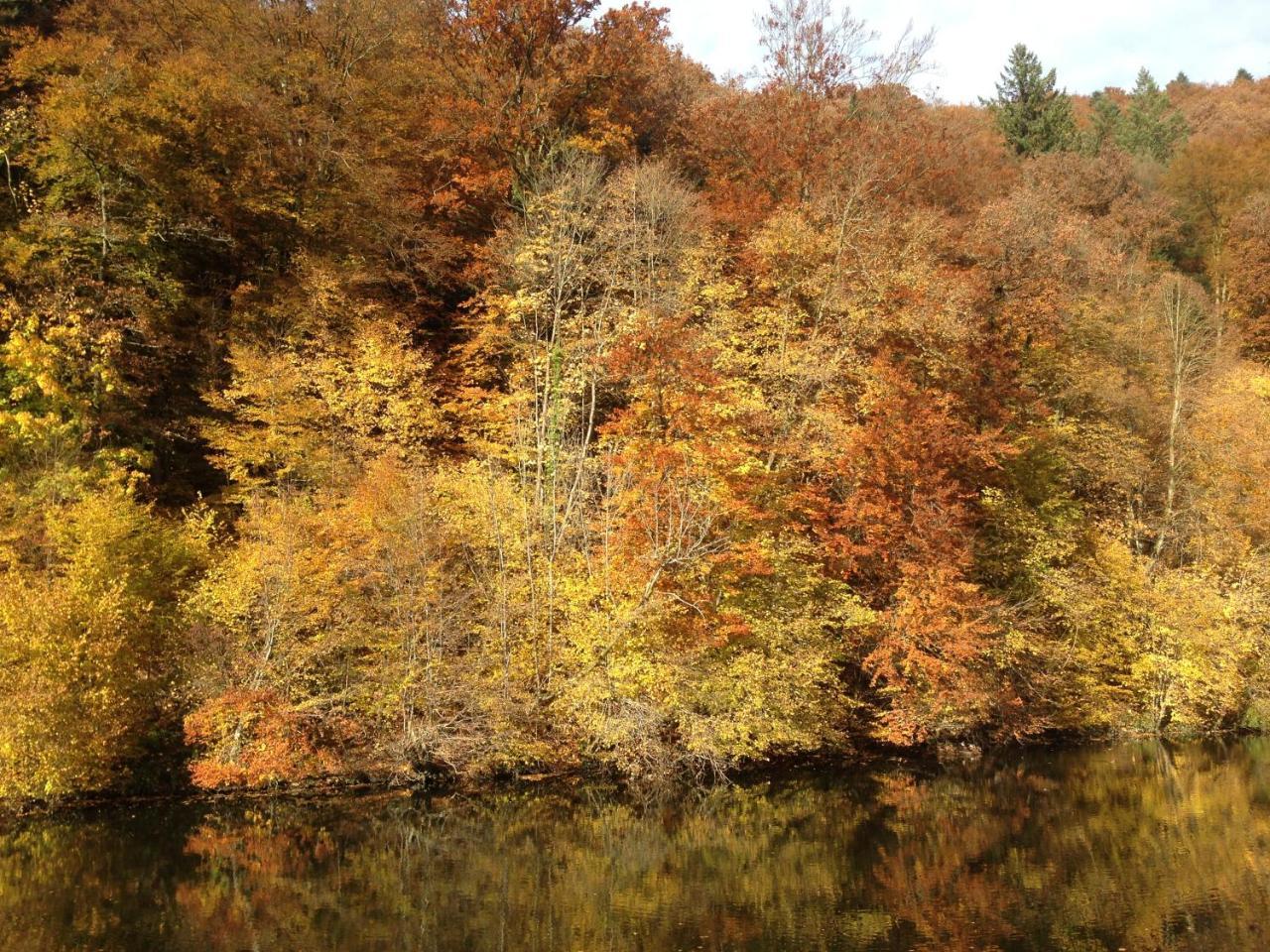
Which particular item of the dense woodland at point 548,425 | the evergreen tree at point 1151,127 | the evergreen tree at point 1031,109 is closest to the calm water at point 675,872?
the dense woodland at point 548,425

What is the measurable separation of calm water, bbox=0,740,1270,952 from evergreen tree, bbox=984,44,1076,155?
36.8m

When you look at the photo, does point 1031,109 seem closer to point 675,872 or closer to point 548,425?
point 548,425

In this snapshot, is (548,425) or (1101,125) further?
(1101,125)

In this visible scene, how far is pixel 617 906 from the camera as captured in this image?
38.2 feet

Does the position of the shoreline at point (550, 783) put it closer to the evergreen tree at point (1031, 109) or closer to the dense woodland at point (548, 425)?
the dense woodland at point (548, 425)

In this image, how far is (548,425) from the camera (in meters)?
23.2

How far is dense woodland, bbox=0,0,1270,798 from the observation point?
711 inches

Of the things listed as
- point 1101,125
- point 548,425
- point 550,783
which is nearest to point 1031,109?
point 1101,125

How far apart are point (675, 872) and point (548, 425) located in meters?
12.3

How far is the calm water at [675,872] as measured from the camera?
10.6 m

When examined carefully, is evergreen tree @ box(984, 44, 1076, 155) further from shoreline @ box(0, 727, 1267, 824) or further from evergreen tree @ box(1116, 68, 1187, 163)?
shoreline @ box(0, 727, 1267, 824)

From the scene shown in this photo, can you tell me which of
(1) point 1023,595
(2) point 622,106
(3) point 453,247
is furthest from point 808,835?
(2) point 622,106

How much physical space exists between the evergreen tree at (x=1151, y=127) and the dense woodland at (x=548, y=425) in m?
21.9

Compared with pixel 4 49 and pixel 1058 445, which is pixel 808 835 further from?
pixel 4 49
